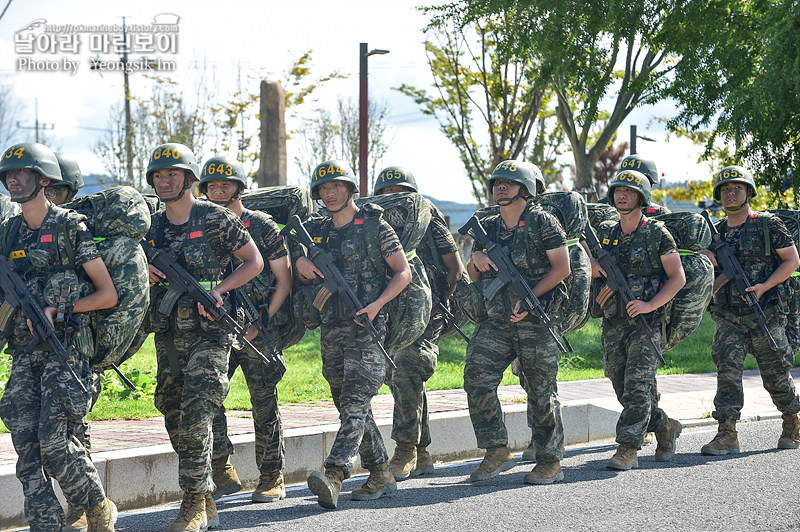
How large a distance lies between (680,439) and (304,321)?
3.95m

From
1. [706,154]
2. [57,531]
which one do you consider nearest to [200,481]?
[57,531]

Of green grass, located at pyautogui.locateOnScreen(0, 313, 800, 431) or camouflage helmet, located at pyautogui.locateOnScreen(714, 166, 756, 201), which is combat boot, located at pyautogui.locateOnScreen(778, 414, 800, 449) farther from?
green grass, located at pyautogui.locateOnScreen(0, 313, 800, 431)

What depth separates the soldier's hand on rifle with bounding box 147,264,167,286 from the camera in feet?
19.1

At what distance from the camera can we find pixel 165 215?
236 inches

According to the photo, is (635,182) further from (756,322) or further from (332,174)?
(332,174)

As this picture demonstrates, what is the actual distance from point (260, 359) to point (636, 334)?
3002 millimetres

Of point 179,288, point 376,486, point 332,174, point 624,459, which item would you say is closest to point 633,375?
point 624,459

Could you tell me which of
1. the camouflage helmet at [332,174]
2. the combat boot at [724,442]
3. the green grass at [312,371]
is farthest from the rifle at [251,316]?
the combat boot at [724,442]

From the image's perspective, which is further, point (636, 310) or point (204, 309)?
point (636, 310)

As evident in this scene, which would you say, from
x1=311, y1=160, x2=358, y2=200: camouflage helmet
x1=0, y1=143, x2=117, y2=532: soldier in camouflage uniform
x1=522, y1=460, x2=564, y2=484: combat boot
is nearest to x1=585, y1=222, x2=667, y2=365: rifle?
x1=522, y1=460, x2=564, y2=484: combat boot

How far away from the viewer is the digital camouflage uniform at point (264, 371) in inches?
258

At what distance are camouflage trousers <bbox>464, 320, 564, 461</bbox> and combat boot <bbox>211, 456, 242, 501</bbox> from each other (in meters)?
1.71

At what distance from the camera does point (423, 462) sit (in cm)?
762

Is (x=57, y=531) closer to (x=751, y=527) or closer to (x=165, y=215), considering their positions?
(x=165, y=215)
